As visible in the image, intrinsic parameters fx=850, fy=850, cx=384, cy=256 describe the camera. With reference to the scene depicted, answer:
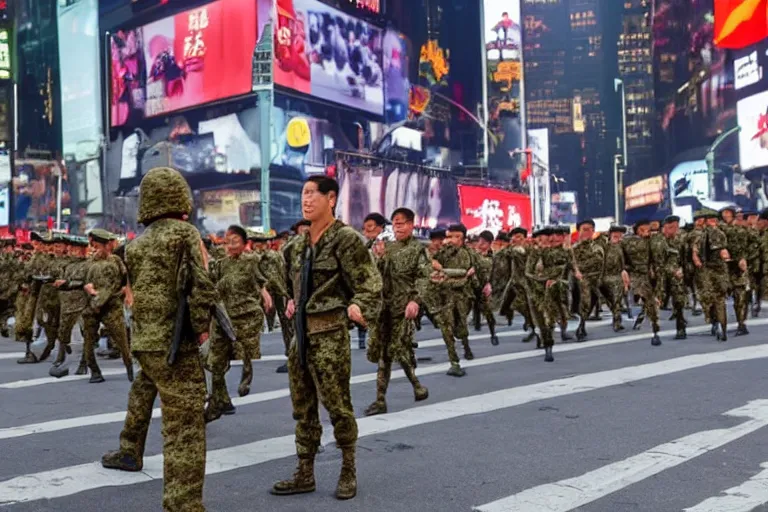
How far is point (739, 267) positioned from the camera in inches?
542

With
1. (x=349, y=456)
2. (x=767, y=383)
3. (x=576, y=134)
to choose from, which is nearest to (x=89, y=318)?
(x=349, y=456)

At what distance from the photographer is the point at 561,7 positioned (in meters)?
156

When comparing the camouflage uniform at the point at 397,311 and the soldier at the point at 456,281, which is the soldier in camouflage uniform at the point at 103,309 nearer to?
the camouflage uniform at the point at 397,311

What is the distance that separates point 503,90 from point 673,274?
2846 inches

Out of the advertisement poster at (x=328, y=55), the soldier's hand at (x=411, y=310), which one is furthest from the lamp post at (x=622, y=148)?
the soldier's hand at (x=411, y=310)

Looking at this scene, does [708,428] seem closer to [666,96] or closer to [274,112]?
[274,112]

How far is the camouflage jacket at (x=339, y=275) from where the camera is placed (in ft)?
17.6

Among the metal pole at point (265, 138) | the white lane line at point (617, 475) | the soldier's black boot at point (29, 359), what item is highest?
the metal pole at point (265, 138)

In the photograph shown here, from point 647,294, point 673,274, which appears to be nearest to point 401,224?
point 647,294

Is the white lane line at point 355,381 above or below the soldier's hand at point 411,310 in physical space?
below

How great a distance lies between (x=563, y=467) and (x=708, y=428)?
1.79 metres

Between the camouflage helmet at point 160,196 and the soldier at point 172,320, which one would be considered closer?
the soldier at point 172,320

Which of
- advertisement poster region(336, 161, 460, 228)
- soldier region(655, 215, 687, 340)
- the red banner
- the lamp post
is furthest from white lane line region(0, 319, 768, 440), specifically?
the lamp post

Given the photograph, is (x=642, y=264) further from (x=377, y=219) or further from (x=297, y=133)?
(x=297, y=133)
